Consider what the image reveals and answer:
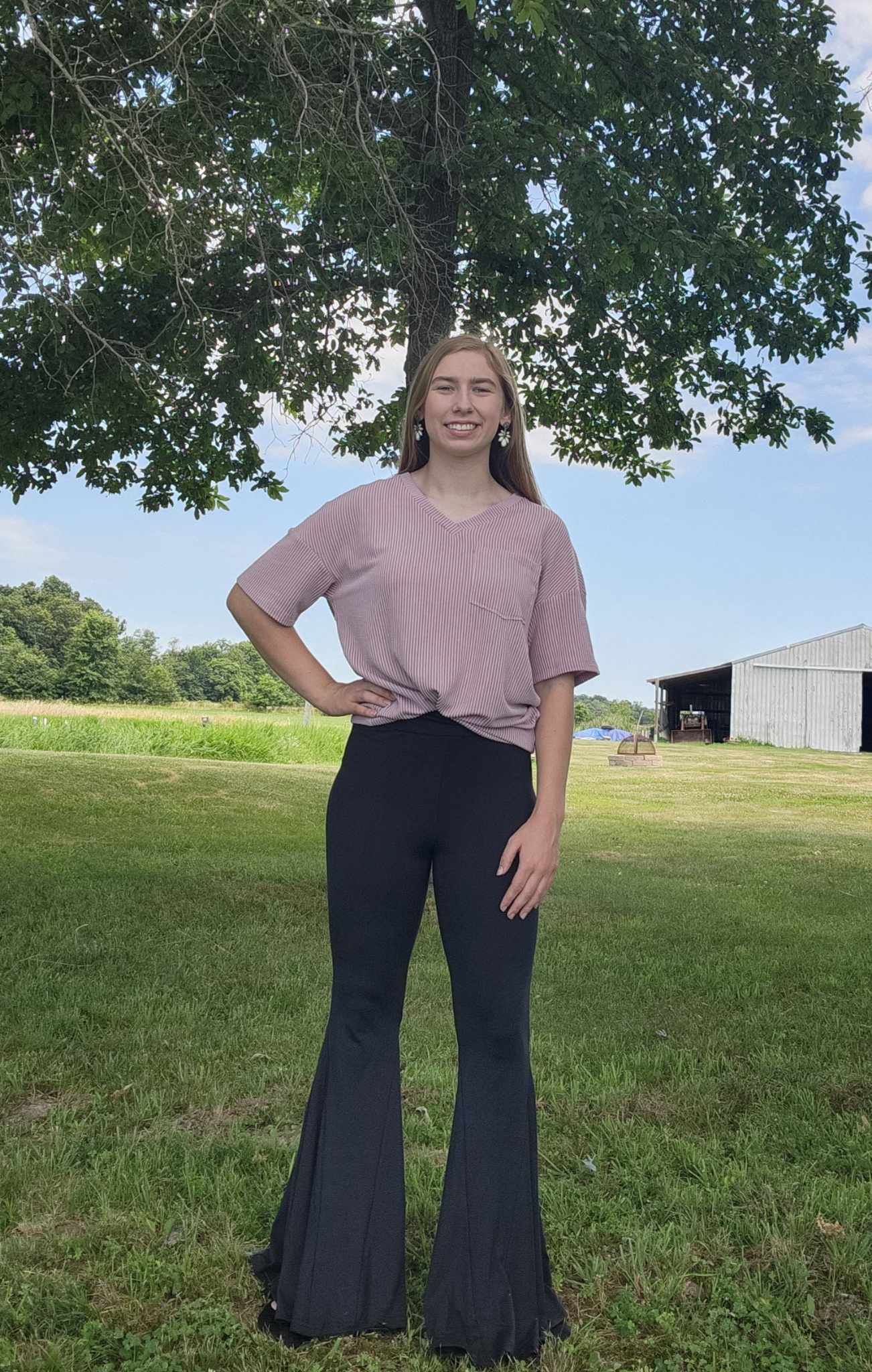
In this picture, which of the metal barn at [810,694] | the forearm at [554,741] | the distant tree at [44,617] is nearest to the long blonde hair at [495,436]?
the forearm at [554,741]

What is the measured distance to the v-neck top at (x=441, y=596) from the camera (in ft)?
8.24

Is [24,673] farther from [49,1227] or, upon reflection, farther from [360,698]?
[360,698]

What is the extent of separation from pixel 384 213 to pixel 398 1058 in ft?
24.5

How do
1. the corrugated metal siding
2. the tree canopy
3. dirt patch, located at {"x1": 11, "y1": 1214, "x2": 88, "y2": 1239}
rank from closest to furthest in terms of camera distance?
dirt patch, located at {"x1": 11, "y1": 1214, "x2": 88, "y2": 1239} < the tree canopy < the corrugated metal siding

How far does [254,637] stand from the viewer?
2.77 meters

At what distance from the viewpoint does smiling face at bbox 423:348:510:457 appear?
2.62 metres

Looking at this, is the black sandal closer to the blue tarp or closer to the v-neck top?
the v-neck top

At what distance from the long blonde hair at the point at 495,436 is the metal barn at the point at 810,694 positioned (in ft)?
123

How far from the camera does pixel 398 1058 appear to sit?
2625mm

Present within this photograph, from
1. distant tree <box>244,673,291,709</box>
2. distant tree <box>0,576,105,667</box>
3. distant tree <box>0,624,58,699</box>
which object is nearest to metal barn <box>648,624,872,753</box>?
distant tree <box>244,673,291,709</box>

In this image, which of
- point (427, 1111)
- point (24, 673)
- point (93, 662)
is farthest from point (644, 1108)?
point (24, 673)

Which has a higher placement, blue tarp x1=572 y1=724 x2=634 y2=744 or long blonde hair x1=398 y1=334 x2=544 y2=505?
long blonde hair x1=398 y1=334 x2=544 y2=505

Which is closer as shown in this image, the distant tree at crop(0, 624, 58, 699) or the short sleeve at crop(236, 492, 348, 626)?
the short sleeve at crop(236, 492, 348, 626)

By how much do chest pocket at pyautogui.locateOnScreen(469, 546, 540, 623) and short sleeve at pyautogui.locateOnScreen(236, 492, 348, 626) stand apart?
343mm
